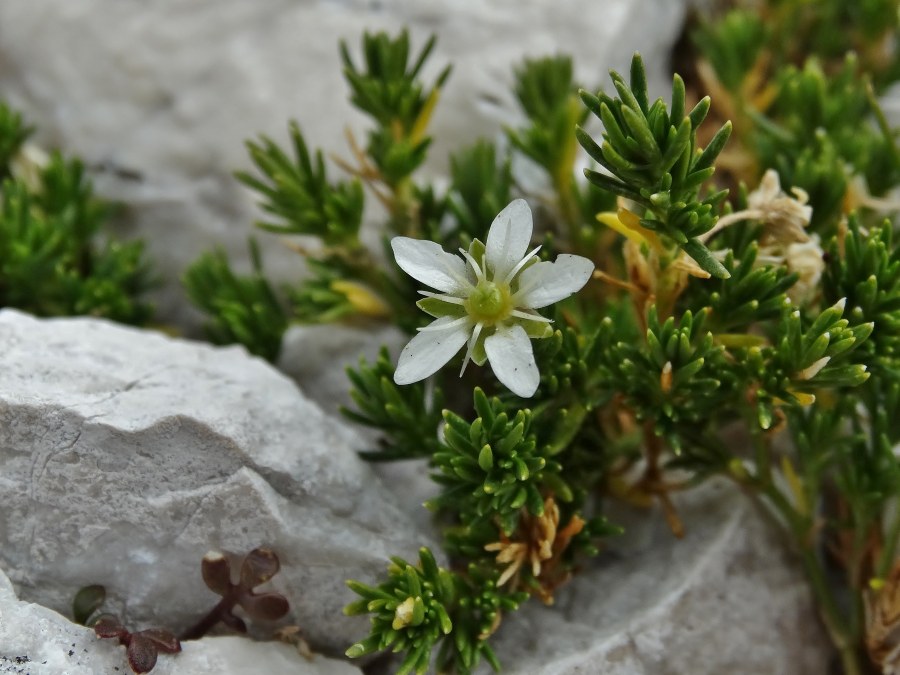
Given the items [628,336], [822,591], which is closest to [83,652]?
[628,336]

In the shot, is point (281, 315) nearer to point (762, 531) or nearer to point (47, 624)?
point (47, 624)

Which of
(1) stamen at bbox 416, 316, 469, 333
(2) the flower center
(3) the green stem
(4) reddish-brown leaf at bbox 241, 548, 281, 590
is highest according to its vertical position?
(2) the flower center

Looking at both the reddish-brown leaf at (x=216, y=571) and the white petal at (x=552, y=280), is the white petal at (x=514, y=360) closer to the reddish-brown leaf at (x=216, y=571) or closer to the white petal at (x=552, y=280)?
the white petal at (x=552, y=280)

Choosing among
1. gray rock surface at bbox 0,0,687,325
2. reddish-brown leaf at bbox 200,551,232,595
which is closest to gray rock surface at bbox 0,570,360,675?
reddish-brown leaf at bbox 200,551,232,595

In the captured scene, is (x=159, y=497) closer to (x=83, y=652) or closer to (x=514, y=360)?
(x=83, y=652)

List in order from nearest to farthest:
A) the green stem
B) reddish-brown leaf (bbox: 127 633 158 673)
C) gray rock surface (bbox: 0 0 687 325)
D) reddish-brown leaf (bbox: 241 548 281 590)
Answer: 1. reddish-brown leaf (bbox: 127 633 158 673)
2. reddish-brown leaf (bbox: 241 548 281 590)
3. the green stem
4. gray rock surface (bbox: 0 0 687 325)

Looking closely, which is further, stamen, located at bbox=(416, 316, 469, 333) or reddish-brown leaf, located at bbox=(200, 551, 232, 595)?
reddish-brown leaf, located at bbox=(200, 551, 232, 595)

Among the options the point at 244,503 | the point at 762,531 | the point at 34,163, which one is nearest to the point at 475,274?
the point at 244,503

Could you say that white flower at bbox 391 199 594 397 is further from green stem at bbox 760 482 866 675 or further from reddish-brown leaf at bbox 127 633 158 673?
green stem at bbox 760 482 866 675
